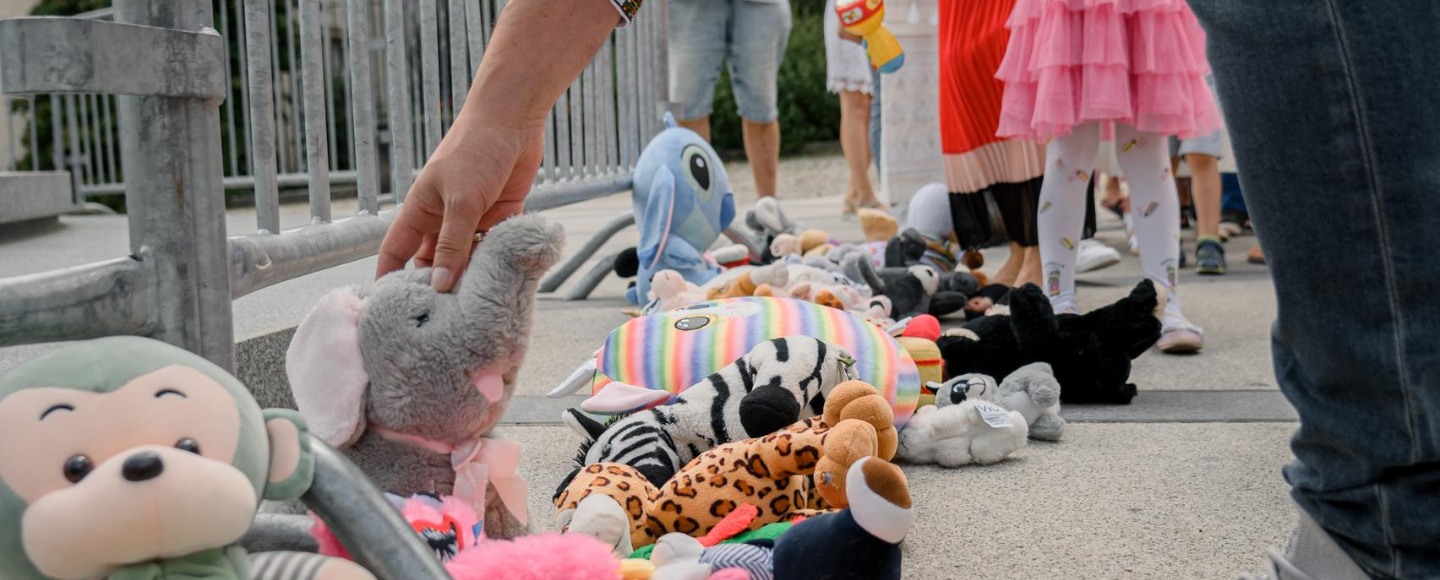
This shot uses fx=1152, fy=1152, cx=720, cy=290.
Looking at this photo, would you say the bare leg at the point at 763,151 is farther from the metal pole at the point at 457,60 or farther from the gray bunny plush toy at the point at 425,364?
the gray bunny plush toy at the point at 425,364

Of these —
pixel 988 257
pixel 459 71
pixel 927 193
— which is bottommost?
pixel 988 257

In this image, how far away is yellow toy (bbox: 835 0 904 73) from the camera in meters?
3.55

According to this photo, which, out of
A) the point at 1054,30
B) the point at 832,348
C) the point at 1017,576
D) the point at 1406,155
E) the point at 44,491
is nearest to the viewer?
the point at 44,491

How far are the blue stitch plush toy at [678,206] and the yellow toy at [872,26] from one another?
2.40ft

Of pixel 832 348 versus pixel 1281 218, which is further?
pixel 832 348

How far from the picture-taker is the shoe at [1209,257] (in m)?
4.18

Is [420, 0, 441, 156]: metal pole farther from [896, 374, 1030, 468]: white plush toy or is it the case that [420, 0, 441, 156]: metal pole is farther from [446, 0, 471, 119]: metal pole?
[896, 374, 1030, 468]: white plush toy

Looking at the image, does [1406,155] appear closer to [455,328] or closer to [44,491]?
[455,328]

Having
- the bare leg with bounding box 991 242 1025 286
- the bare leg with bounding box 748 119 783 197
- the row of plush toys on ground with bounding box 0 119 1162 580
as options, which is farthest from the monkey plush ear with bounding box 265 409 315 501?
the bare leg with bounding box 748 119 783 197

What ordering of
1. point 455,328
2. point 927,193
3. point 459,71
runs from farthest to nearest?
1. point 927,193
2. point 459,71
3. point 455,328

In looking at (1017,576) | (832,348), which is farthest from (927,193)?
(1017,576)

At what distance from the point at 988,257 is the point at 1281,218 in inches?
155

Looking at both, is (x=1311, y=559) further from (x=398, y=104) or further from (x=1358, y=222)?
(x=398, y=104)

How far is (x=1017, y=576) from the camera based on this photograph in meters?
1.28
